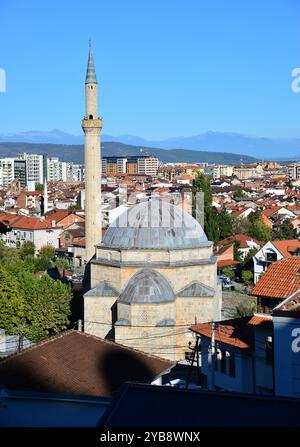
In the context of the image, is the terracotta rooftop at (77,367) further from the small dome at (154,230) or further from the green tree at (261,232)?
the green tree at (261,232)

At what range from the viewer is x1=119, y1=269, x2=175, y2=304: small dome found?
17.8 m

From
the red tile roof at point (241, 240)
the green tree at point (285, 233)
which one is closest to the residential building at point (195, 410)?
the red tile roof at point (241, 240)

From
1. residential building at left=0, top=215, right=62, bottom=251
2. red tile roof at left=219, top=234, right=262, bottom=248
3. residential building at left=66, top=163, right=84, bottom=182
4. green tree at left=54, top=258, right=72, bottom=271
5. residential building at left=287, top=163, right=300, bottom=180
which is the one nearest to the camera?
green tree at left=54, top=258, right=72, bottom=271

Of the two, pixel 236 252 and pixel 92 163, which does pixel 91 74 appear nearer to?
pixel 92 163

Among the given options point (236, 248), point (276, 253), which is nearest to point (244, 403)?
point (276, 253)

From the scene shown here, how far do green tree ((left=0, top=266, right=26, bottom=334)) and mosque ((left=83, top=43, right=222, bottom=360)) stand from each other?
2.82m

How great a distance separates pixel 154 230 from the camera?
1925 cm

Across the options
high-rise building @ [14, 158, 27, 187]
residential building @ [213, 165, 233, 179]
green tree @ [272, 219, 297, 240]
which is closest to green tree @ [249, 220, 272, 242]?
green tree @ [272, 219, 297, 240]

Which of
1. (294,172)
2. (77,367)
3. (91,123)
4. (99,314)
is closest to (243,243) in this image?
(91,123)

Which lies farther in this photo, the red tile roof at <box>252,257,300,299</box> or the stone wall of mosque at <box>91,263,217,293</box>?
the stone wall of mosque at <box>91,263,217,293</box>

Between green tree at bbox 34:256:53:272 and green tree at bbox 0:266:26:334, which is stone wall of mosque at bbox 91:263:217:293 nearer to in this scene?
green tree at bbox 0:266:26:334
